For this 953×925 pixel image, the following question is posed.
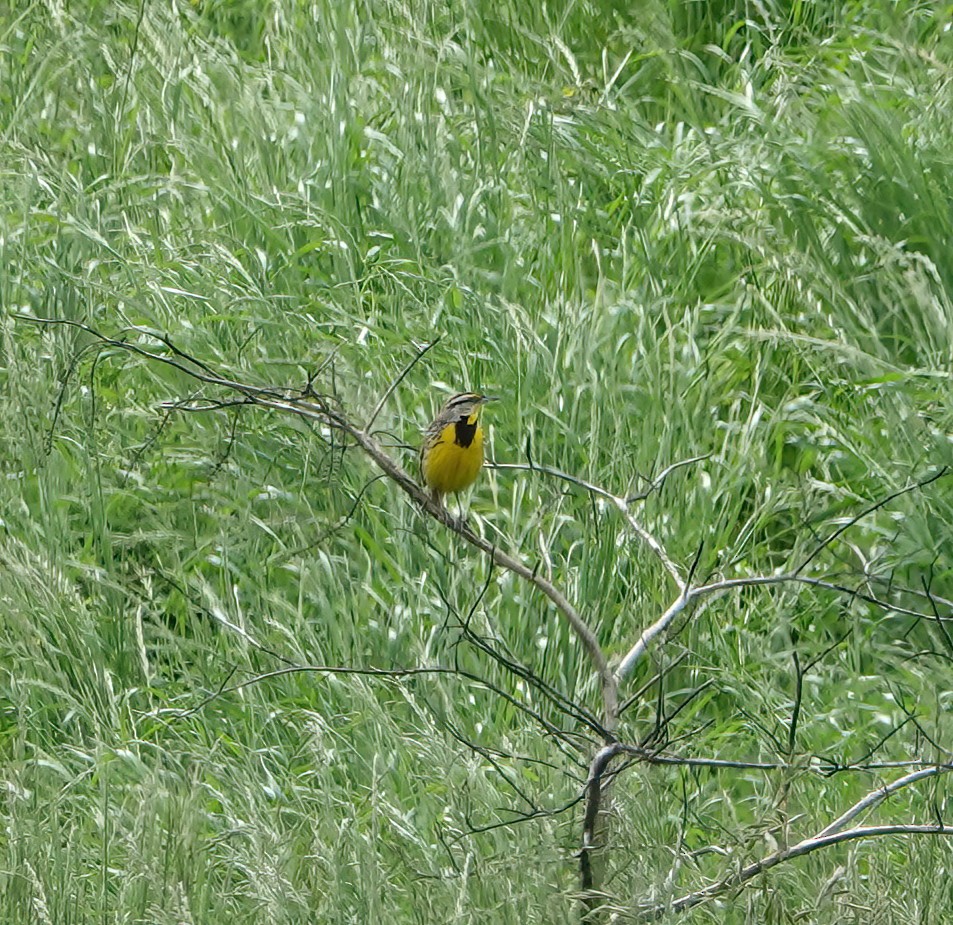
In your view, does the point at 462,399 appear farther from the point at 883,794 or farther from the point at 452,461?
the point at 883,794

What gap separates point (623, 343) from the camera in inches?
199

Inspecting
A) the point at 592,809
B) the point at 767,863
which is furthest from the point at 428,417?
the point at 767,863

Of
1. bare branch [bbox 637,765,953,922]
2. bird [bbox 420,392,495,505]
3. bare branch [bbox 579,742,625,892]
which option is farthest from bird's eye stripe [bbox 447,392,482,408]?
bare branch [bbox 637,765,953,922]

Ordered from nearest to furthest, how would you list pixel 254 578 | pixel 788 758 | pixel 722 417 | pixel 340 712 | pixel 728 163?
pixel 788 758 → pixel 340 712 → pixel 254 578 → pixel 722 417 → pixel 728 163

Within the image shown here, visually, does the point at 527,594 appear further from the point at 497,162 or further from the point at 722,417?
the point at 497,162

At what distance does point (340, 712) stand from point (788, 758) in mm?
1766

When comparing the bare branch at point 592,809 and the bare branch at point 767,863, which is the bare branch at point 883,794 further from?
the bare branch at point 592,809

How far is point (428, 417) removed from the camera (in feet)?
16.3

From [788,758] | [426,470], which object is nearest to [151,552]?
[426,470]

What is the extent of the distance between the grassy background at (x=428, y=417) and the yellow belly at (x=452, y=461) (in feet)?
0.52

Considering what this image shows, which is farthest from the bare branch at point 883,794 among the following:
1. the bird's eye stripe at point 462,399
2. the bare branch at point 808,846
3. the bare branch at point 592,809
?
the bird's eye stripe at point 462,399

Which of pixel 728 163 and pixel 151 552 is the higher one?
pixel 728 163

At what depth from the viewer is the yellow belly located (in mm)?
4336

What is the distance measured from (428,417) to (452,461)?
0.62m
